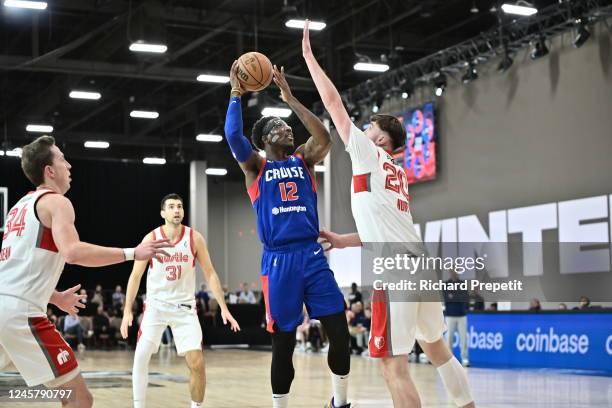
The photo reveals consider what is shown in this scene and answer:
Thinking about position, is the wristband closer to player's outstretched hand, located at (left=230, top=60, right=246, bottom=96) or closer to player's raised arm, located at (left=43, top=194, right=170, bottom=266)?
player's raised arm, located at (left=43, top=194, right=170, bottom=266)

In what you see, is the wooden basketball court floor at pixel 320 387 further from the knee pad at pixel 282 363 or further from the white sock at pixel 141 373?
the knee pad at pixel 282 363

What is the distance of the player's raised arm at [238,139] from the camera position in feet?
18.1

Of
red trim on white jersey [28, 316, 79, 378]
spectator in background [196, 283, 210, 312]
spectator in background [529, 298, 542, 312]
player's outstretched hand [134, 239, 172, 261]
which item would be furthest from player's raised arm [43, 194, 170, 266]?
spectator in background [196, 283, 210, 312]

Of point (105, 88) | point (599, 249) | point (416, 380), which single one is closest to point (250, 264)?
point (105, 88)

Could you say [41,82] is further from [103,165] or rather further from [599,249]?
[599,249]

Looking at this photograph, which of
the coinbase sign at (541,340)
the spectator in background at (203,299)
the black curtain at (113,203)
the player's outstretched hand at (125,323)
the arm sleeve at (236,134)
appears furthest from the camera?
the black curtain at (113,203)

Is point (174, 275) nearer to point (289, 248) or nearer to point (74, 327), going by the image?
point (289, 248)

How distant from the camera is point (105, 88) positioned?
88.6 feet

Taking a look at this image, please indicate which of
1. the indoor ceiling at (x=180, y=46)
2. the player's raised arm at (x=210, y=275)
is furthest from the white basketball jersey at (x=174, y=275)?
the indoor ceiling at (x=180, y=46)

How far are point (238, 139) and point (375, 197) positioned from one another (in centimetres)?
106

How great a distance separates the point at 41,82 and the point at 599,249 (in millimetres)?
18266

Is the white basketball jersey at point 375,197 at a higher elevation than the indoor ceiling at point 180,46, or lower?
lower

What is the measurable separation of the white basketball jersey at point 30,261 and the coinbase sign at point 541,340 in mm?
10317

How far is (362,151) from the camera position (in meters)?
4.98
